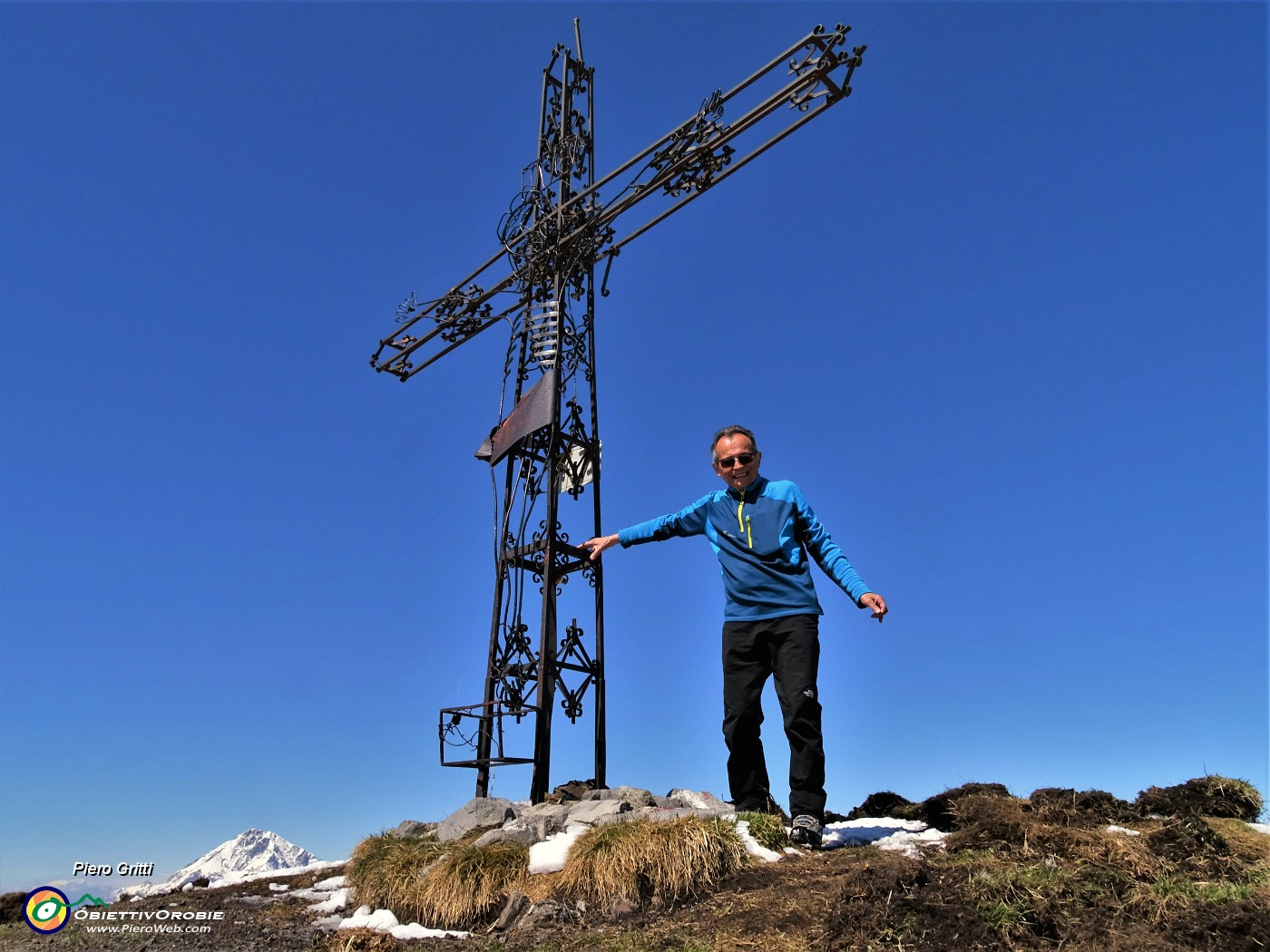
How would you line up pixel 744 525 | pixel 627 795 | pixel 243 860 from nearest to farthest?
pixel 744 525 < pixel 627 795 < pixel 243 860

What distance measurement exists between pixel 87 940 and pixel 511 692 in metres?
3.48

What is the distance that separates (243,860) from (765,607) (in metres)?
6.70

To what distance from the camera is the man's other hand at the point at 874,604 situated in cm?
507

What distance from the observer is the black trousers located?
5.14 m

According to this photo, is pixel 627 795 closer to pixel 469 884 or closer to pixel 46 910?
pixel 469 884

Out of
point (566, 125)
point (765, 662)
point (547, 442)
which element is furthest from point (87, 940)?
point (566, 125)

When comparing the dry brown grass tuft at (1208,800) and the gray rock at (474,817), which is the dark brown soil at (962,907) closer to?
the dry brown grass tuft at (1208,800)

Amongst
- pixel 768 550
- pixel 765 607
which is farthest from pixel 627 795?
pixel 768 550

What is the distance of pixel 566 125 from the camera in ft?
30.8

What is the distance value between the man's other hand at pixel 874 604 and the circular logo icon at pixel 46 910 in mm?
5003

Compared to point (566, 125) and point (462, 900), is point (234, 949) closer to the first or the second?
point (462, 900)

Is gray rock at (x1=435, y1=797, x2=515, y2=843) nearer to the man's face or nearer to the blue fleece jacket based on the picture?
the blue fleece jacket

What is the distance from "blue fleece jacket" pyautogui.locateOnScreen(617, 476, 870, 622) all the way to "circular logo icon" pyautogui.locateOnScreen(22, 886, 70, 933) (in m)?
4.35

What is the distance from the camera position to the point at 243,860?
911 centimetres
